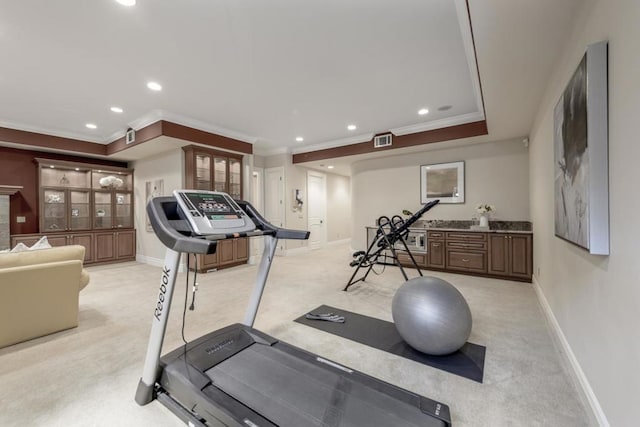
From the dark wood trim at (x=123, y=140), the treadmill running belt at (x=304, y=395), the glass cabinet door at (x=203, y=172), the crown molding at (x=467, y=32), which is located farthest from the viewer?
the glass cabinet door at (x=203, y=172)

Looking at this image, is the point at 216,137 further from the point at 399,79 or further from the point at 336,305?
the point at 336,305

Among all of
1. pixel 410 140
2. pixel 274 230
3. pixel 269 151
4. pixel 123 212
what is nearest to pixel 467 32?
pixel 274 230

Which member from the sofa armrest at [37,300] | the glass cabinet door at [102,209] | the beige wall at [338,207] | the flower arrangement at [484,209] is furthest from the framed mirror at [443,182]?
the glass cabinet door at [102,209]

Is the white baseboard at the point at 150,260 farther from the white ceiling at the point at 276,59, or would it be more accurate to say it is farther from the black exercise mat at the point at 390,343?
the black exercise mat at the point at 390,343

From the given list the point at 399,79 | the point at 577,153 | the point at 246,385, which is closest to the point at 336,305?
the point at 246,385

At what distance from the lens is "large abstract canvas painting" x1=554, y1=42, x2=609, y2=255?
1.41m

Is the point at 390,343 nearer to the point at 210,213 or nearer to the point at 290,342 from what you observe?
the point at 290,342

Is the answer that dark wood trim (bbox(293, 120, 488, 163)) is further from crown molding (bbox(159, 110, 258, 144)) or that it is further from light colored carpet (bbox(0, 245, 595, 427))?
light colored carpet (bbox(0, 245, 595, 427))

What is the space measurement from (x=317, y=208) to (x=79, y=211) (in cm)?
567

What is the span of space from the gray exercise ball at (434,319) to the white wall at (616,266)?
0.73 m

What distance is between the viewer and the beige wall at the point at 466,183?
4.83 m

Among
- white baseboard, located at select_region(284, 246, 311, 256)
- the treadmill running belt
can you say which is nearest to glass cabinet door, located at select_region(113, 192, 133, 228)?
white baseboard, located at select_region(284, 246, 311, 256)

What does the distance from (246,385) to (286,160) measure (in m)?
5.91

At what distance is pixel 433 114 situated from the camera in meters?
4.57
